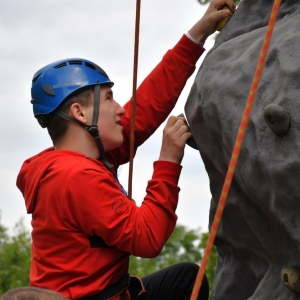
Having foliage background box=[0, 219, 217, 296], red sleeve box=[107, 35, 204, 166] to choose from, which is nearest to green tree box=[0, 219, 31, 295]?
foliage background box=[0, 219, 217, 296]

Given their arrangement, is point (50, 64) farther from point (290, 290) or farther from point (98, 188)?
point (290, 290)

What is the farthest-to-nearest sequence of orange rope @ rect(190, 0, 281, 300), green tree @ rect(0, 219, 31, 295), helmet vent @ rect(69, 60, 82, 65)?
green tree @ rect(0, 219, 31, 295) → helmet vent @ rect(69, 60, 82, 65) → orange rope @ rect(190, 0, 281, 300)

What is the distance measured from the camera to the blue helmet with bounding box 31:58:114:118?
11.8 ft

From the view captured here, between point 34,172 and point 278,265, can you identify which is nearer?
point 278,265

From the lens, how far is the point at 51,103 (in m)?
3.60

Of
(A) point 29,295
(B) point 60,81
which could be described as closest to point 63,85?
(B) point 60,81

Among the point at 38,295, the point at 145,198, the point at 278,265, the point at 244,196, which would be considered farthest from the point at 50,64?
the point at 38,295

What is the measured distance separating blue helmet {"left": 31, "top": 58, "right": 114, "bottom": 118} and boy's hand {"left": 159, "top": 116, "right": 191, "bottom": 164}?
388 millimetres

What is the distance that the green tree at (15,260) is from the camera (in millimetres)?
10141

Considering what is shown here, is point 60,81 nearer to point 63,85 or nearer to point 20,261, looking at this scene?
point 63,85

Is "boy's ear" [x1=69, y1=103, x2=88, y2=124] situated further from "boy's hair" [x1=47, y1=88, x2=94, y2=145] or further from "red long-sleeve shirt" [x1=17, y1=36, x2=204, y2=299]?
"red long-sleeve shirt" [x1=17, y1=36, x2=204, y2=299]

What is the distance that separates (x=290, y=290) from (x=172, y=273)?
801 mm

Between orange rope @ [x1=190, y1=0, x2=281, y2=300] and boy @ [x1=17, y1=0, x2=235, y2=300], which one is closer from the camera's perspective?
orange rope @ [x1=190, y1=0, x2=281, y2=300]

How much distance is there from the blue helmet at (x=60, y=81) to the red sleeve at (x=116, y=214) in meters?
0.43
